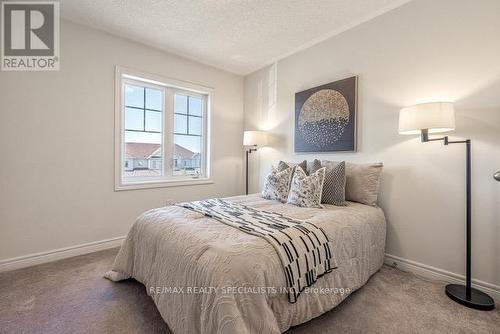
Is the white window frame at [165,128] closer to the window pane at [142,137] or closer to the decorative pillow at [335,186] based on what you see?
the window pane at [142,137]

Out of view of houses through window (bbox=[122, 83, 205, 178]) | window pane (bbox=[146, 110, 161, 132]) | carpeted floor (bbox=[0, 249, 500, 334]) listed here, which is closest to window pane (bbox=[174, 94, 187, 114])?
view of houses through window (bbox=[122, 83, 205, 178])

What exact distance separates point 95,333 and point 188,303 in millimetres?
720

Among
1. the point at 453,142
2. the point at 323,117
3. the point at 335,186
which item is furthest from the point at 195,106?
the point at 453,142

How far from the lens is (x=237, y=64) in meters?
3.60

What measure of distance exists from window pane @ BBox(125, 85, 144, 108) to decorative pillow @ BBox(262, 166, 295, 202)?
2.05 metres

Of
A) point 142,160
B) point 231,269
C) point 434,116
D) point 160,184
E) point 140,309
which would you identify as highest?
point 434,116

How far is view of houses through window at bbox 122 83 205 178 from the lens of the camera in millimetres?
3043

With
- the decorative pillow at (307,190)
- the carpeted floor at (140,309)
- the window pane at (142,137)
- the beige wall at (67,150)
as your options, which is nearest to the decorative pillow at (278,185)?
the decorative pillow at (307,190)

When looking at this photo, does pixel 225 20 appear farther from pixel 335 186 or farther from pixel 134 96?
pixel 335 186

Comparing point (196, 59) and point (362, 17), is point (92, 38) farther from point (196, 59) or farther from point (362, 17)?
point (362, 17)

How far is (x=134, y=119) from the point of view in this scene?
10.0 feet

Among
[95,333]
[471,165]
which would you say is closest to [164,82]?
[95,333]

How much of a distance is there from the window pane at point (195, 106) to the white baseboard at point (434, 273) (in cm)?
316

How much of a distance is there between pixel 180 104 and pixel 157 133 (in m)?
0.58
